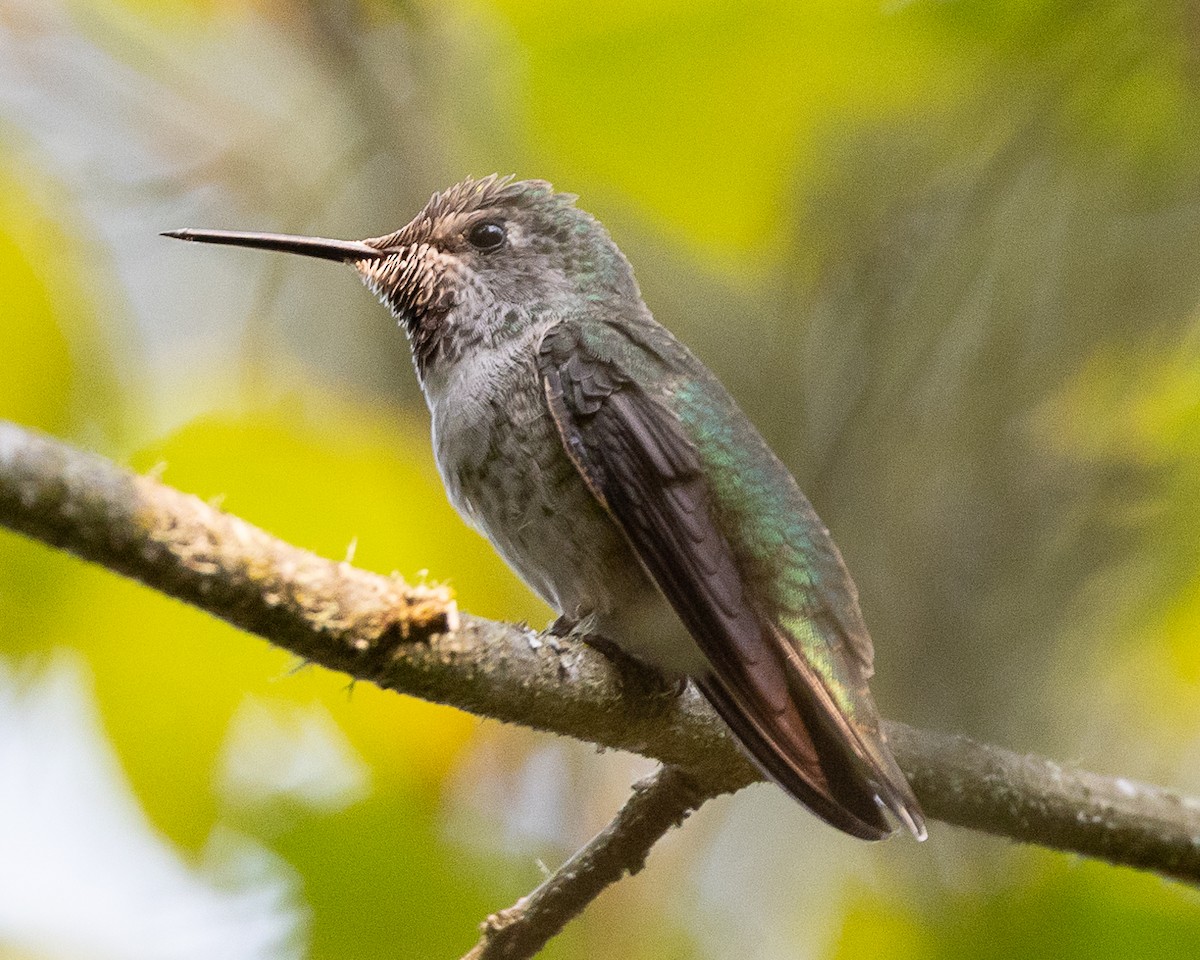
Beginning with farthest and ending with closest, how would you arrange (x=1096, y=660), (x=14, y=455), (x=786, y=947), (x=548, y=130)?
1. (x=1096, y=660)
2. (x=786, y=947)
3. (x=548, y=130)
4. (x=14, y=455)

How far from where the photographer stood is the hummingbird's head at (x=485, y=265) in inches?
144

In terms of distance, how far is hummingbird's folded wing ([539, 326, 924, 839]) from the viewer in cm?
275

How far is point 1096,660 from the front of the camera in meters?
4.52

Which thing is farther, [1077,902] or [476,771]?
[476,771]

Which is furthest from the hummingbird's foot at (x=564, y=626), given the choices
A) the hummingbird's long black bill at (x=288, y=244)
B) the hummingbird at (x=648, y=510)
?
the hummingbird's long black bill at (x=288, y=244)

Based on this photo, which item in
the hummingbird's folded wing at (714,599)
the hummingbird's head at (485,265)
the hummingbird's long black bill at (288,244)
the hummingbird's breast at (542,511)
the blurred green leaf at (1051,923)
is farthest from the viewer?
the hummingbird's head at (485,265)

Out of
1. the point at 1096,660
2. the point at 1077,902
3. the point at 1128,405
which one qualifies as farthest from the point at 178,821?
the point at 1128,405

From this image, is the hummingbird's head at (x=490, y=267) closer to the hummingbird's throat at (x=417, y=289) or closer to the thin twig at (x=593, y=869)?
the hummingbird's throat at (x=417, y=289)

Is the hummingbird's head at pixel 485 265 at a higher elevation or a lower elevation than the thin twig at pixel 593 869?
higher

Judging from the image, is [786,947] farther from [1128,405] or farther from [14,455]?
[14,455]

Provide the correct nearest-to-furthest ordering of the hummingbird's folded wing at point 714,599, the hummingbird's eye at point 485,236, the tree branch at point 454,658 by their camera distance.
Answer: the tree branch at point 454,658 → the hummingbird's folded wing at point 714,599 → the hummingbird's eye at point 485,236

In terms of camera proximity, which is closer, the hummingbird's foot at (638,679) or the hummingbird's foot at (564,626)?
the hummingbird's foot at (638,679)

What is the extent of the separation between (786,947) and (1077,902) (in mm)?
1438

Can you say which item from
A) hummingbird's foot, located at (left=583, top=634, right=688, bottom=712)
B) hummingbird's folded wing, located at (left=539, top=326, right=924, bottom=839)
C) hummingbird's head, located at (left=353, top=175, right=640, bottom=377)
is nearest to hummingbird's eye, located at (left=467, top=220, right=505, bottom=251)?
hummingbird's head, located at (left=353, top=175, right=640, bottom=377)
